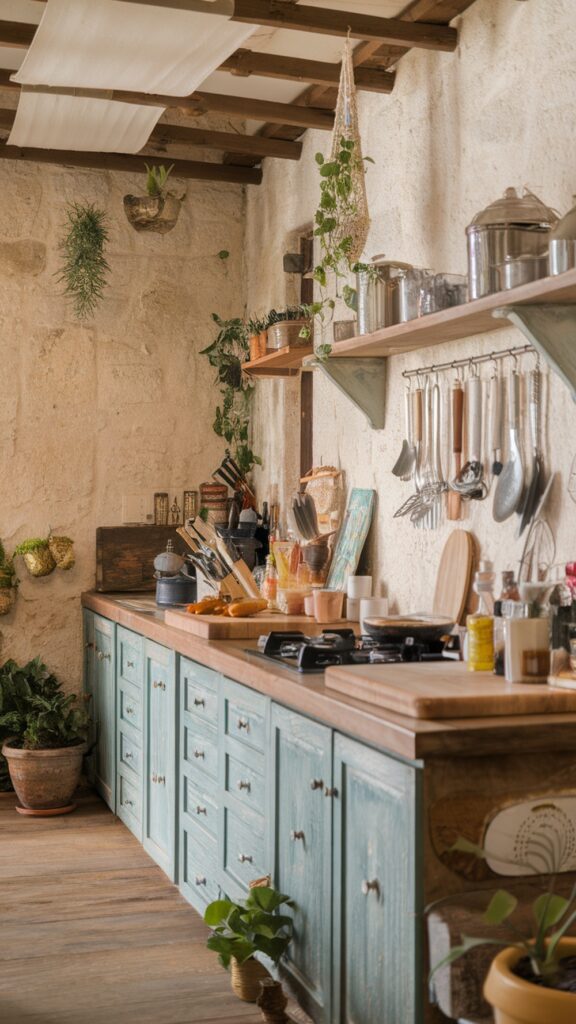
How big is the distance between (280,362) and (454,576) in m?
1.57

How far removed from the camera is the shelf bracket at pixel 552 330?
107 inches

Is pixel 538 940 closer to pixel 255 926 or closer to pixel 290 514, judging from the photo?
pixel 255 926

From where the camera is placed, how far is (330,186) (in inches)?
149

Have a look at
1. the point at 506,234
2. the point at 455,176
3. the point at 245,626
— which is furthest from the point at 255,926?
the point at 455,176

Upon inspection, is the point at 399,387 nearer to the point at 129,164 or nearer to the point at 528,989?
the point at 129,164

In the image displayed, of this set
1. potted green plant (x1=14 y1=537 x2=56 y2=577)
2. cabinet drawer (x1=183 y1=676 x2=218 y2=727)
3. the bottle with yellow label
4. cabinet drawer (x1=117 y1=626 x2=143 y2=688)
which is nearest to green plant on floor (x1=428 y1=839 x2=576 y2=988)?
the bottle with yellow label

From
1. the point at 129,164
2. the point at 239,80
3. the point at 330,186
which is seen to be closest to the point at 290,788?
the point at 330,186

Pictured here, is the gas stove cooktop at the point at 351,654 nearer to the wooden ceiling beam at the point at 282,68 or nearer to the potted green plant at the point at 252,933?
the potted green plant at the point at 252,933

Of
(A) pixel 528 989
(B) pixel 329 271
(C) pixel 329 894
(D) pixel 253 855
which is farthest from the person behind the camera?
(B) pixel 329 271

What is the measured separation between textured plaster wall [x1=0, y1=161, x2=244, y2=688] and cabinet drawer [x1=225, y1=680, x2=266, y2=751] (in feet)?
7.48

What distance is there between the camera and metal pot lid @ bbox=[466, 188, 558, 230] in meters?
2.80

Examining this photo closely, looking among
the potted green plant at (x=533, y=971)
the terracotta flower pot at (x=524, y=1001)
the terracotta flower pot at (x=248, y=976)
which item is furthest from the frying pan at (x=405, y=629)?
the terracotta flower pot at (x=524, y=1001)

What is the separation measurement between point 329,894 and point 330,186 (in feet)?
7.30

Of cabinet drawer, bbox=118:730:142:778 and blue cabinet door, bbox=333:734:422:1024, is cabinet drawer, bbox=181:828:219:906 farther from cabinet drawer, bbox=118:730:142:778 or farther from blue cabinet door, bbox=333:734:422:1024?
blue cabinet door, bbox=333:734:422:1024
